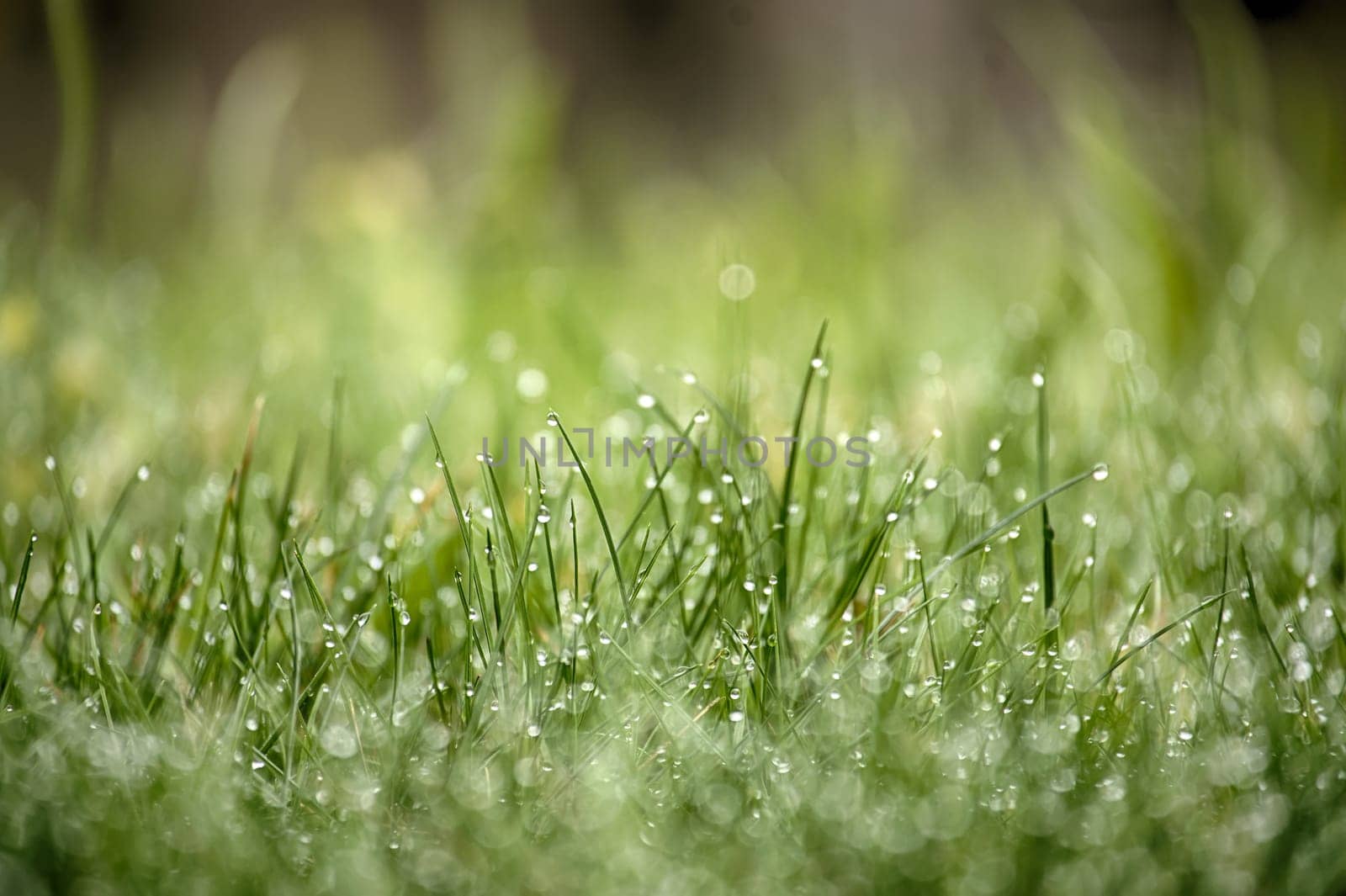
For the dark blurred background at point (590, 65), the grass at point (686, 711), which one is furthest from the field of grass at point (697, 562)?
the dark blurred background at point (590, 65)

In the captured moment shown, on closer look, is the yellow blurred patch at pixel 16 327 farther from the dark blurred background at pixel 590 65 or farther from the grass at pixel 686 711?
the dark blurred background at pixel 590 65

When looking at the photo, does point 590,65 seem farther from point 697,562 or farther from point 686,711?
point 686,711

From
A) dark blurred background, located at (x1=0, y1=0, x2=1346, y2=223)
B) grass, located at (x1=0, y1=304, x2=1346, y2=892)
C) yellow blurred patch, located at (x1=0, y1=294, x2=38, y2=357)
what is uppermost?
dark blurred background, located at (x1=0, y1=0, x2=1346, y2=223)

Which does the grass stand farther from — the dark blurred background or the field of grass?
the dark blurred background

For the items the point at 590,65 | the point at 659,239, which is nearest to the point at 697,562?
the point at 659,239

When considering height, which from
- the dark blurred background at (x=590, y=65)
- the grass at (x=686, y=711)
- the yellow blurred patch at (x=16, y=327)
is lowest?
the grass at (x=686, y=711)

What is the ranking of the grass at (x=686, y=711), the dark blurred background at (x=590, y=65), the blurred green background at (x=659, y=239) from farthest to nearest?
the dark blurred background at (x=590, y=65), the blurred green background at (x=659, y=239), the grass at (x=686, y=711)

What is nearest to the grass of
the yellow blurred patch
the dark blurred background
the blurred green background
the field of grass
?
the field of grass

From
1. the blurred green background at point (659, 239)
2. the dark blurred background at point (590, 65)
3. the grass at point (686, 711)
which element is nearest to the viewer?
the grass at point (686, 711)

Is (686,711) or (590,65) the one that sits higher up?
(590,65)
